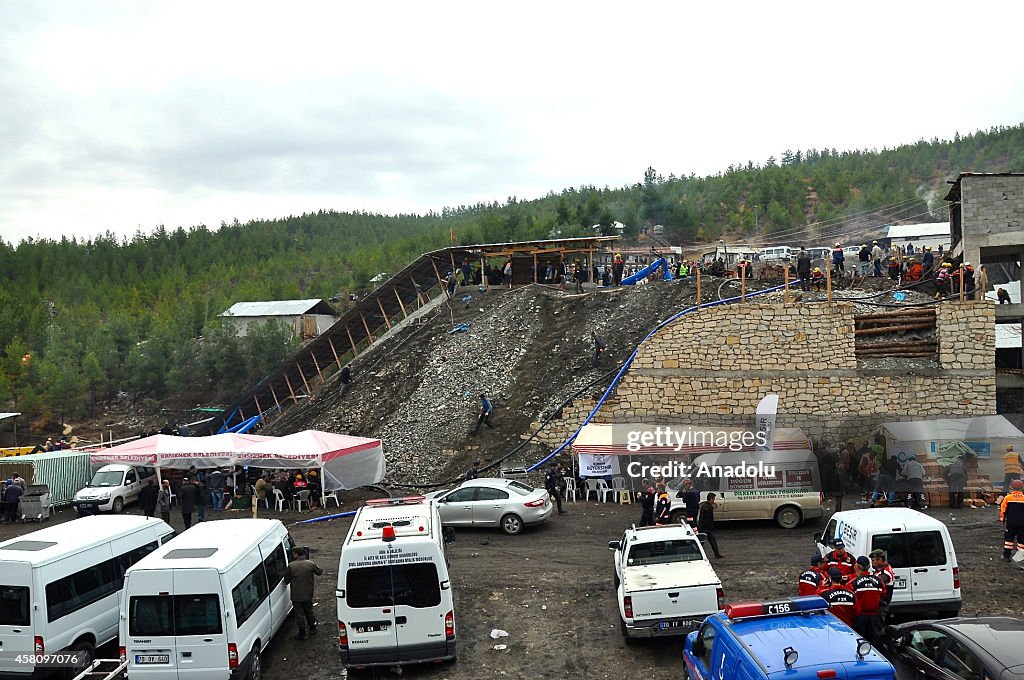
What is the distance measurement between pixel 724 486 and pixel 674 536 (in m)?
6.42

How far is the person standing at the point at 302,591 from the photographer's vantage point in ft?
37.2

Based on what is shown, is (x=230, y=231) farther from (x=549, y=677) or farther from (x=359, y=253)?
(x=549, y=677)

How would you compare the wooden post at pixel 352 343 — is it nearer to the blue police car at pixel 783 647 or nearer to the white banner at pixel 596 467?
the white banner at pixel 596 467

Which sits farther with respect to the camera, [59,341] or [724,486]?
[59,341]

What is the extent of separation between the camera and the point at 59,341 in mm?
55594

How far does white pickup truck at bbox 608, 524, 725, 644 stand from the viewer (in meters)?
10.2

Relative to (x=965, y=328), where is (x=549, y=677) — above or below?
below

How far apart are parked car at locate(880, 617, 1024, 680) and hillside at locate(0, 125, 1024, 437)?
3063 cm

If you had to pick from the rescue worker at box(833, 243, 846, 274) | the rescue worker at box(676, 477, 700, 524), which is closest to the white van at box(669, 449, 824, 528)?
the rescue worker at box(676, 477, 700, 524)

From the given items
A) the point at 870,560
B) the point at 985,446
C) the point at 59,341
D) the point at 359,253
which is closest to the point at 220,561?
the point at 870,560

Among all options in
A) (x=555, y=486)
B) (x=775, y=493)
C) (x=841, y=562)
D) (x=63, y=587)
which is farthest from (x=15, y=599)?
(x=775, y=493)

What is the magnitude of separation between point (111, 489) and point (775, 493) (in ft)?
59.8

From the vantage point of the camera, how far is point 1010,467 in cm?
1789

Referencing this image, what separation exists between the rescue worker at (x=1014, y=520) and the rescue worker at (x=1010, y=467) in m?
4.12
